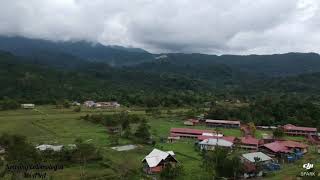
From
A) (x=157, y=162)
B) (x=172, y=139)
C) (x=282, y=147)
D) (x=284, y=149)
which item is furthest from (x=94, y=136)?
(x=284, y=149)

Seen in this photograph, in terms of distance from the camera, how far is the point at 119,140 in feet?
175

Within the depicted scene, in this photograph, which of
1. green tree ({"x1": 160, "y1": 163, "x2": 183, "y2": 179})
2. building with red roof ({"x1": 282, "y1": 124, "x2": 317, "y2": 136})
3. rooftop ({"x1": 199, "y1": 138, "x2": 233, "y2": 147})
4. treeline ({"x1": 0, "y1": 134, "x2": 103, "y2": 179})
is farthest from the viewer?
building with red roof ({"x1": 282, "y1": 124, "x2": 317, "y2": 136})

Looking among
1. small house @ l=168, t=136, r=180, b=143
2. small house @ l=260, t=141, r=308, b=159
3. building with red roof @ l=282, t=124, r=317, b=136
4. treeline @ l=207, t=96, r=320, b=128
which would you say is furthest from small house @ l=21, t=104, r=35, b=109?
small house @ l=260, t=141, r=308, b=159

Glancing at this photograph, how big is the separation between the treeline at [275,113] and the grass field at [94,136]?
320 inches

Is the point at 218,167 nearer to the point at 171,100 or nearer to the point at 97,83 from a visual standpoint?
the point at 171,100

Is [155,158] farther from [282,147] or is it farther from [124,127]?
[124,127]

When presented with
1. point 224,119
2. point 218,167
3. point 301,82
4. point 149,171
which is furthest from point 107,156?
point 301,82

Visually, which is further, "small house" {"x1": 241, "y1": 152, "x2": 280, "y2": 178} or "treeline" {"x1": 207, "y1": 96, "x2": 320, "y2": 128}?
"treeline" {"x1": 207, "y1": 96, "x2": 320, "y2": 128}

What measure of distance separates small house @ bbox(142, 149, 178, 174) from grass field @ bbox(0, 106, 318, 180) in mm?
928

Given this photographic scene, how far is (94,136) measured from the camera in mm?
56219

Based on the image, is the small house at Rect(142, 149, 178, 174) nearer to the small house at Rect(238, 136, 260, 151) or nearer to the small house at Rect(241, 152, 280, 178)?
the small house at Rect(241, 152, 280, 178)

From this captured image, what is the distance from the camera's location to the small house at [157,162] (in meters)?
38.7

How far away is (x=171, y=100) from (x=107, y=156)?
57688 mm

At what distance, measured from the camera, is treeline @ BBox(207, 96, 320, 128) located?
75375 mm
